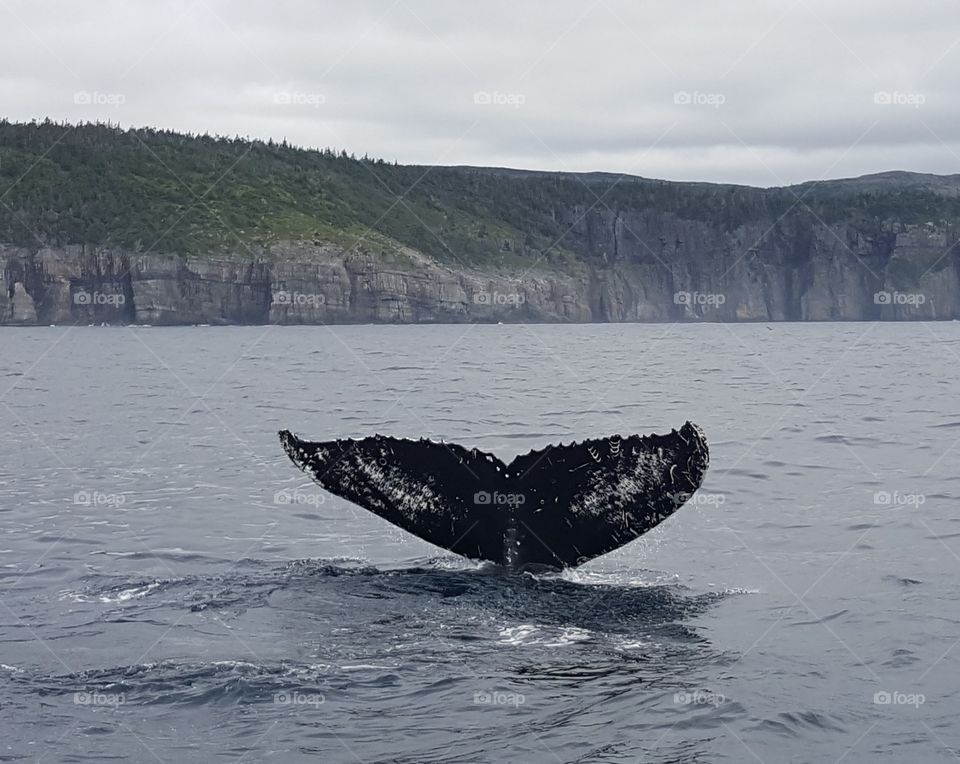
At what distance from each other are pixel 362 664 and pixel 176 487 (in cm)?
924

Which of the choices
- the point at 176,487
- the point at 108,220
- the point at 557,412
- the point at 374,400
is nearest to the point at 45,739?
the point at 176,487

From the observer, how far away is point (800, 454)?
21.0 m

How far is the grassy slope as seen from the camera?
119750 mm

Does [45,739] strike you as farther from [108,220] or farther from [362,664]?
[108,220]
